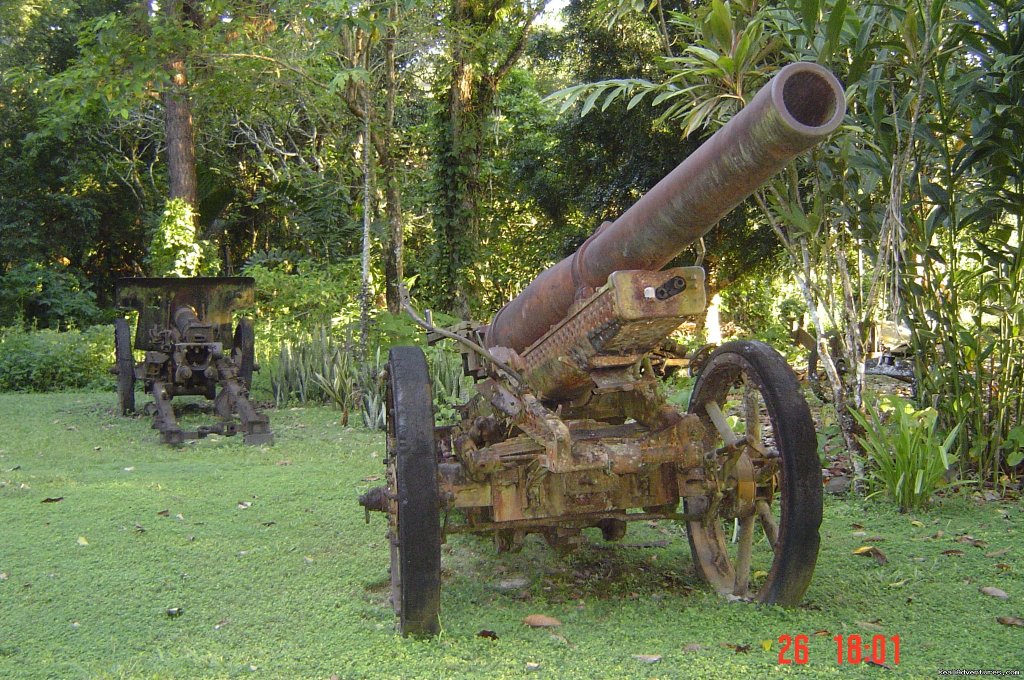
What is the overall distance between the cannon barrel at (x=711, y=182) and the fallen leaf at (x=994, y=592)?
2.13 m

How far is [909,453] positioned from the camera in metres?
4.97

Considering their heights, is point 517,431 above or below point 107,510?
above

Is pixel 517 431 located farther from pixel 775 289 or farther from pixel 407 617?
pixel 775 289

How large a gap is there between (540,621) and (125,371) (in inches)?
277

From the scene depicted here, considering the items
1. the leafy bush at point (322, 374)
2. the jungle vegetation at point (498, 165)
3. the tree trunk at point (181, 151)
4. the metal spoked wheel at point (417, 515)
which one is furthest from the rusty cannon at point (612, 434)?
the tree trunk at point (181, 151)

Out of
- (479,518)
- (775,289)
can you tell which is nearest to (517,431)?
(479,518)

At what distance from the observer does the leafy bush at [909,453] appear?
4.92 meters

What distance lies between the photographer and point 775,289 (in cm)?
1716

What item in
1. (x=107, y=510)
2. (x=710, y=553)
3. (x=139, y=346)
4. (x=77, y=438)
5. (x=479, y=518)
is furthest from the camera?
(x=139, y=346)

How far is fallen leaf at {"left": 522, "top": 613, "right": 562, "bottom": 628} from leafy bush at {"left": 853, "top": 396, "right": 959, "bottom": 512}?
2.45 m

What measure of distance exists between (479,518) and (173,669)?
1.26m

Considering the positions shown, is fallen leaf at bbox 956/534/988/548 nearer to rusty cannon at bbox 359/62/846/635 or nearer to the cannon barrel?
rusty cannon at bbox 359/62/846/635

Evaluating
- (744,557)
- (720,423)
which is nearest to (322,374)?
(720,423)
